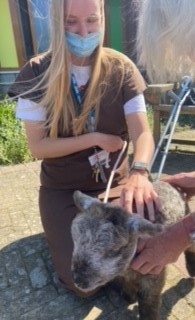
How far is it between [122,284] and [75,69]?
1.58 m

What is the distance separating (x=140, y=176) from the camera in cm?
245

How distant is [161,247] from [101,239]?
1.35 ft

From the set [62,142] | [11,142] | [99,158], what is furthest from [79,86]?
[11,142]

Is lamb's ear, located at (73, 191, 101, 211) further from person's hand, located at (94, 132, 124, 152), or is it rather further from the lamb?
person's hand, located at (94, 132, 124, 152)

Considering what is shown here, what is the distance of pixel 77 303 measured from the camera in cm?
284

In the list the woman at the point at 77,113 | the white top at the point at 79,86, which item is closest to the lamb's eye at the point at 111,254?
the woman at the point at 77,113

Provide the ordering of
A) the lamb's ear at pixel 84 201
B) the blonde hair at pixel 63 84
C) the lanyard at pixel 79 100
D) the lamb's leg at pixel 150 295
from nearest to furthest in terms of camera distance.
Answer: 1. the lamb's ear at pixel 84 201
2. the lamb's leg at pixel 150 295
3. the blonde hair at pixel 63 84
4. the lanyard at pixel 79 100

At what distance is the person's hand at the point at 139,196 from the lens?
7.09ft

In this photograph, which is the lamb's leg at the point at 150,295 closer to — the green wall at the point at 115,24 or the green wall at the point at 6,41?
the green wall at the point at 115,24

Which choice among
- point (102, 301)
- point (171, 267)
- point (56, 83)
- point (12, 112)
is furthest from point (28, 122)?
point (12, 112)

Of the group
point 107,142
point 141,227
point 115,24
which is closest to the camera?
point 141,227

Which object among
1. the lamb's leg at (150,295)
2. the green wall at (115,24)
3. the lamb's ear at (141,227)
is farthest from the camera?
the green wall at (115,24)

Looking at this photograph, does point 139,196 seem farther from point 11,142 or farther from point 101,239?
point 11,142

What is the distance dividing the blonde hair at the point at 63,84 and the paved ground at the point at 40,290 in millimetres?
1162
